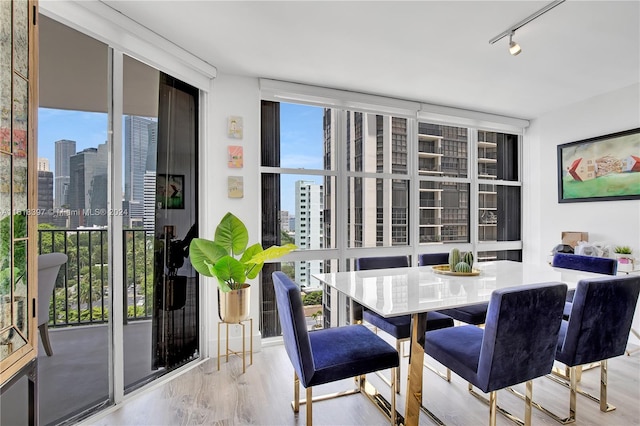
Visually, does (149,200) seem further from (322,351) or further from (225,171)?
(322,351)

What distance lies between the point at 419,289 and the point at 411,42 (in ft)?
5.91

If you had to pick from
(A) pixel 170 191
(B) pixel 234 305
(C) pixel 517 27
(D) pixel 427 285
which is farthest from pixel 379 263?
(C) pixel 517 27

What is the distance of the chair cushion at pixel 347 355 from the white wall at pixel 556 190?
3138 mm

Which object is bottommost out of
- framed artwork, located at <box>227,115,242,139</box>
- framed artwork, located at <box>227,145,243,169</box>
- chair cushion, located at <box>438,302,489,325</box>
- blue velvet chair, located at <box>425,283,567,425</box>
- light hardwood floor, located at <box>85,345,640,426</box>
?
light hardwood floor, located at <box>85,345,640,426</box>

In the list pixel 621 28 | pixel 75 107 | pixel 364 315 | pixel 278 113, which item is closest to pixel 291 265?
pixel 364 315

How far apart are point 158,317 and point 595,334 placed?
290 centimetres

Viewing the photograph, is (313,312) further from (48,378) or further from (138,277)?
(48,378)

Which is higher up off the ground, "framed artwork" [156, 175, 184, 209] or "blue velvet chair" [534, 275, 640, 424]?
"framed artwork" [156, 175, 184, 209]

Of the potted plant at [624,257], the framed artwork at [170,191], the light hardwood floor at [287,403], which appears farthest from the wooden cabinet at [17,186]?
the potted plant at [624,257]

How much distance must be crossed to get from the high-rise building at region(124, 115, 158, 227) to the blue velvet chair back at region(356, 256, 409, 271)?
5.94 ft

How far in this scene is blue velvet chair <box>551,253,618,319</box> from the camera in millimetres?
2572

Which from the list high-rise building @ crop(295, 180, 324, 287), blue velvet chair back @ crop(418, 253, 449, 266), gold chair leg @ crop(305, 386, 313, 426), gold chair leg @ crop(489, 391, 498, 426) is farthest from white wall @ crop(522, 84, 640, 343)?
gold chair leg @ crop(305, 386, 313, 426)

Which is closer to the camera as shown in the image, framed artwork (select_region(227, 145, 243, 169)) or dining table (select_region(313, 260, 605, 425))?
dining table (select_region(313, 260, 605, 425))

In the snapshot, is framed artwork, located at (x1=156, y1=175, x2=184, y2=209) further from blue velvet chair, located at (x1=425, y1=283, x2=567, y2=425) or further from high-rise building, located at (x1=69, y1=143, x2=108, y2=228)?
blue velvet chair, located at (x1=425, y1=283, x2=567, y2=425)
